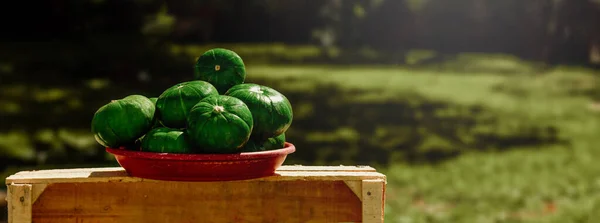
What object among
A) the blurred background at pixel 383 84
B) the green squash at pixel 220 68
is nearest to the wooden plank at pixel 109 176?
the green squash at pixel 220 68

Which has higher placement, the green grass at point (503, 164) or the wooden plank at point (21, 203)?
the wooden plank at point (21, 203)

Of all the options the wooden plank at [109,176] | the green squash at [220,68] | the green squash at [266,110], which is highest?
the green squash at [220,68]

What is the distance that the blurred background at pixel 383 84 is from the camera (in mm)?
10656

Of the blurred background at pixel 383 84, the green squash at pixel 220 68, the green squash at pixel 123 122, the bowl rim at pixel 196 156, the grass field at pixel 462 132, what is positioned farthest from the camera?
the blurred background at pixel 383 84

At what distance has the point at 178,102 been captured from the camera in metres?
3.29

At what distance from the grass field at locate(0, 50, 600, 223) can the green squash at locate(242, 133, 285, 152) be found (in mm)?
5323

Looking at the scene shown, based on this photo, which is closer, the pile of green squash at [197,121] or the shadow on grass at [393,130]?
the pile of green squash at [197,121]

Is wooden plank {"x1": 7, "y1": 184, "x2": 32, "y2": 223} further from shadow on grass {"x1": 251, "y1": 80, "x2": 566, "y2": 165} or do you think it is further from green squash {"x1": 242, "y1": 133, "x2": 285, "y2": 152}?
shadow on grass {"x1": 251, "y1": 80, "x2": 566, "y2": 165}

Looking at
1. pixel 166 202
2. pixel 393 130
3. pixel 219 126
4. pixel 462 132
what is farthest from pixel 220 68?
pixel 462 132

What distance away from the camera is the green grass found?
9.17 metres

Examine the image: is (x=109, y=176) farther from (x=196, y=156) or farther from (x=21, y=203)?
(x=196, y=156)

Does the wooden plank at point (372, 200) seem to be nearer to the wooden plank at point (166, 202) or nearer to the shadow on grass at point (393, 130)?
the wooden plank at point (166, 202)

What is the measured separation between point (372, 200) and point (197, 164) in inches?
34.5

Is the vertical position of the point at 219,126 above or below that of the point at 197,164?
above
